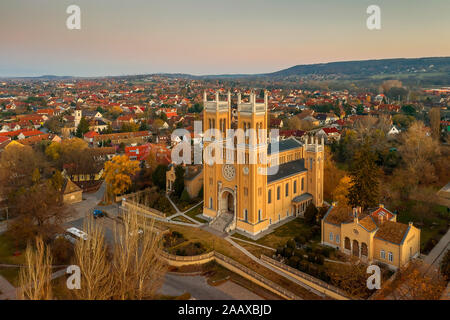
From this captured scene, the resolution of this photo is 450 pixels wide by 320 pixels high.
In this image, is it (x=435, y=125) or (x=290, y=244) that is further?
(x=435, y=125)

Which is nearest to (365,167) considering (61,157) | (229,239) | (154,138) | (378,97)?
(229,239)

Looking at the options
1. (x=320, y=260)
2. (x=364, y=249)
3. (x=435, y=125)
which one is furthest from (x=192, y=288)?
(x=435, y=125)

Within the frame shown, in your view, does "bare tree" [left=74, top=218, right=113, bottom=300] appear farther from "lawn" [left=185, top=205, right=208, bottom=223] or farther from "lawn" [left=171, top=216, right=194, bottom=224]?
"lawn" [left=185, top=205, right=208, bottom=223]

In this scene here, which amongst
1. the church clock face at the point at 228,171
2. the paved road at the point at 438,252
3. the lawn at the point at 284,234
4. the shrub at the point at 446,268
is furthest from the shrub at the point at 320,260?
the church clock face at the point at 228,171

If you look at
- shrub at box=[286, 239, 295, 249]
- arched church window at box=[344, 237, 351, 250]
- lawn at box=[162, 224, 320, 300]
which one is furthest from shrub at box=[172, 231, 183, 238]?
arched church window at box=[344, 237, 351, 250]

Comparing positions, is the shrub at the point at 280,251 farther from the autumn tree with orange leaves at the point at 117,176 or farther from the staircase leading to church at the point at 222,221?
the autumn tree with orange leaves at the point at 117,176

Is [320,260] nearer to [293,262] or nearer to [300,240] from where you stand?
[293,262]

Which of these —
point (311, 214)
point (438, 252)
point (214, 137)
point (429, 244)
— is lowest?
point (438, 252)

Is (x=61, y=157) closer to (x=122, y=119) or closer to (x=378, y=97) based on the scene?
(x=122, y=119)
